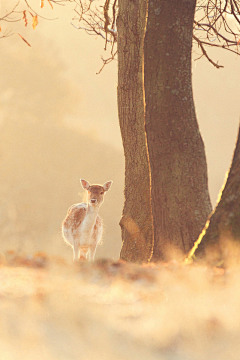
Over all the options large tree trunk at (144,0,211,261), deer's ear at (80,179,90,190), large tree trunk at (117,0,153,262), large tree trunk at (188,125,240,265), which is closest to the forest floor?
large tree trunk at (188,125,240,265)

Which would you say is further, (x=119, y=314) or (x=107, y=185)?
(x=107, y=185)

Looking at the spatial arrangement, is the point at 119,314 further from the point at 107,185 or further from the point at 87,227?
the point at 87,227

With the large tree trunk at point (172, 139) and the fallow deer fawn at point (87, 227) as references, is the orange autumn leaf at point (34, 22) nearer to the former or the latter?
the large tree trunk at point (172, 139)

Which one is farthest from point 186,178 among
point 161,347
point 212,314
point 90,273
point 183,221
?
point 161,347

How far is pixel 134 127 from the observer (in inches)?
348

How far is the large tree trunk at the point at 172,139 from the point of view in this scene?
613 cm

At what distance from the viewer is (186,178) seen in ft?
20.1

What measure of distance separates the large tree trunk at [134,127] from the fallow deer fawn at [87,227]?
120 cm

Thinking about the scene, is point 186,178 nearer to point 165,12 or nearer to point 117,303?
point 165,12

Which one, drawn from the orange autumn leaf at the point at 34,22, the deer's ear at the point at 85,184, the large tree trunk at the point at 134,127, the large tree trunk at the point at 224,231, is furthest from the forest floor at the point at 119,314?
the deer's ear at the point at 85,184

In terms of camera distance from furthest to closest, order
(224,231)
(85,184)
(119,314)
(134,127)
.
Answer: (85,184)
(134,127)
(224,231)
(119,314)

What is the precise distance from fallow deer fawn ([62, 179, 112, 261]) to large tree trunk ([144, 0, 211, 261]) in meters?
3.81

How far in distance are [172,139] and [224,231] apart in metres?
2.04

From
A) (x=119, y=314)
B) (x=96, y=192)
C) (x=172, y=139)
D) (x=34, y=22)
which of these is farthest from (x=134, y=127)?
(x=119, y=314)
